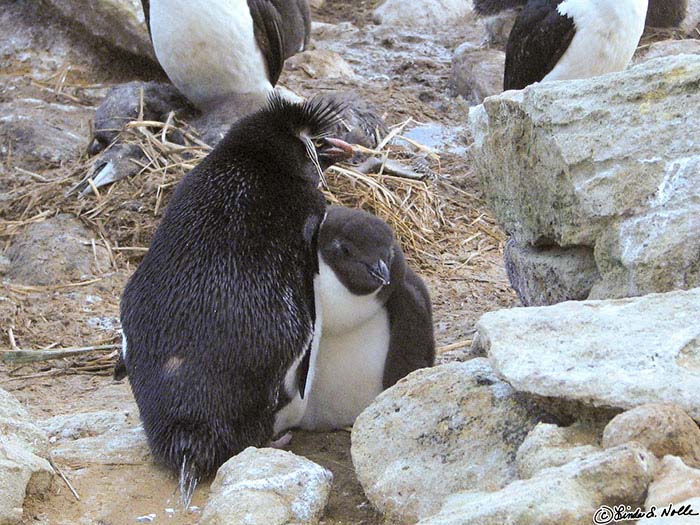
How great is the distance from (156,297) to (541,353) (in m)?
1.36

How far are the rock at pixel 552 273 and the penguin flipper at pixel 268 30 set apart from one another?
10.6ft

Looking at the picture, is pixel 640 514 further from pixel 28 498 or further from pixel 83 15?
pixel 83 15

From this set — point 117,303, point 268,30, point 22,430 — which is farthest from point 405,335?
point 268,30

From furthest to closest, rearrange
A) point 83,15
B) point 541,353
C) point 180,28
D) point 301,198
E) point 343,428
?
1. point 83,15
2. point 180,28
3. point 343,428
4. point 301,198
5. point 541,353

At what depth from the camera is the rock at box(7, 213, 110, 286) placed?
6289mm

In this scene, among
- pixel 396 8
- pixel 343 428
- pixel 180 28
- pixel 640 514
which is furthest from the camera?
pixel 396 8

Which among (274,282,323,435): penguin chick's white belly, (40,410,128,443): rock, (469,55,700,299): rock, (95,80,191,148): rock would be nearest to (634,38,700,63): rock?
(95,80,191,148): rock

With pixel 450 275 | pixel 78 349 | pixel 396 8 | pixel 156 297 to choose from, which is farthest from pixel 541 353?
pixel 396 8

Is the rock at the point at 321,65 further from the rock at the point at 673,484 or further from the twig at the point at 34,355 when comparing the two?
the rock at the point at 673,484

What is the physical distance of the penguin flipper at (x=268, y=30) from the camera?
713 cm

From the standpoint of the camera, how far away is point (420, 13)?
11.4 metres

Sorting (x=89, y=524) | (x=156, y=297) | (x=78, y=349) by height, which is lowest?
(x=78, y=349)

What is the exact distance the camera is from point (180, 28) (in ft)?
22.8

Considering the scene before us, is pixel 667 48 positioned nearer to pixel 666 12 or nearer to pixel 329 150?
pixel 666 12
